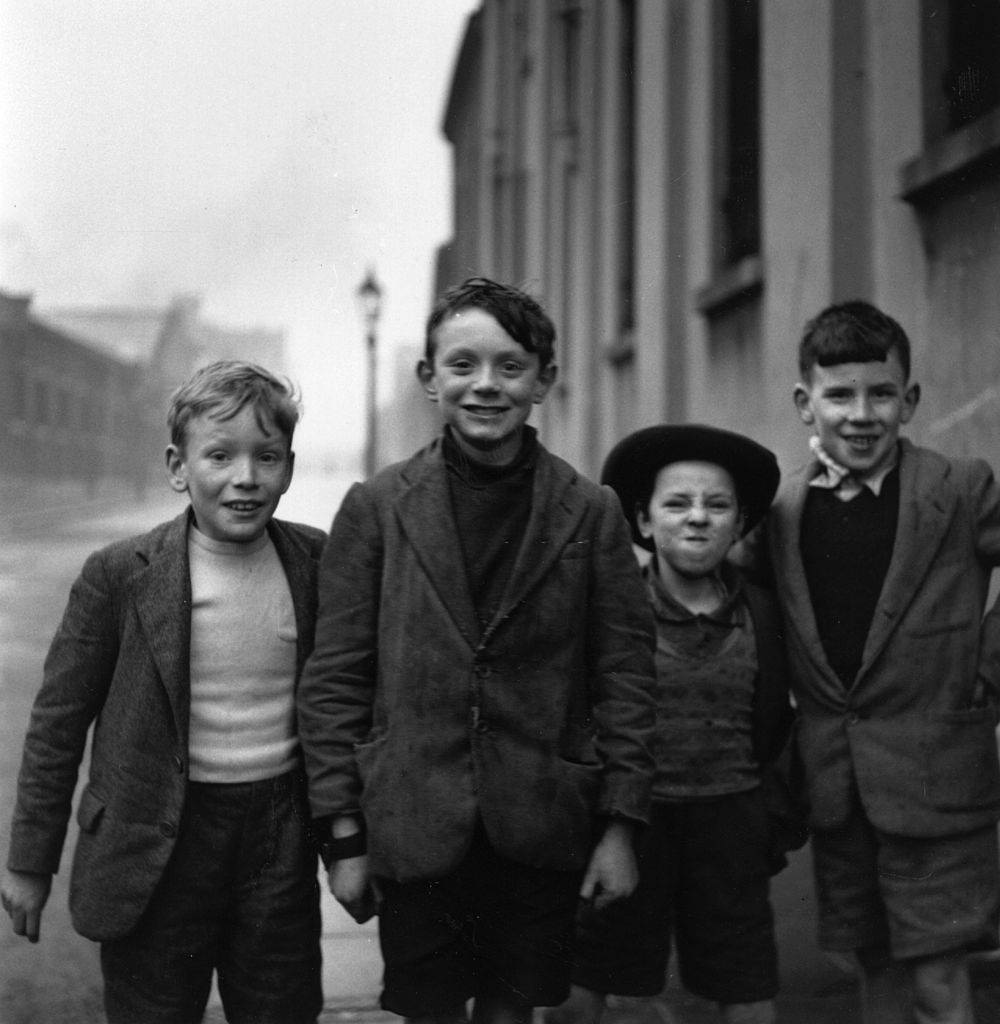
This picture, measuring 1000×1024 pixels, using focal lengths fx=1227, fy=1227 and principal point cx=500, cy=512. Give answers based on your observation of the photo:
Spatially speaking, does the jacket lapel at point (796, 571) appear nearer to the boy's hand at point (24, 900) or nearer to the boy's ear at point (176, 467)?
the boy's ear at point (176, 467)

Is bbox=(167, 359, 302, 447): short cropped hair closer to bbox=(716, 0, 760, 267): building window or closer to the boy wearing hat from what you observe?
the boy wearing hat

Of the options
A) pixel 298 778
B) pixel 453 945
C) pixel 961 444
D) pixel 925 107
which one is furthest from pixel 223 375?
pixel 925 107

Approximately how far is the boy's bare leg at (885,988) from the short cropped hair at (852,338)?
4.56ft

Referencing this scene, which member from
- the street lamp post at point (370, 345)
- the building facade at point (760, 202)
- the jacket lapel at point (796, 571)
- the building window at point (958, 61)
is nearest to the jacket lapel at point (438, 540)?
the jacket lapel at point (796, 571)

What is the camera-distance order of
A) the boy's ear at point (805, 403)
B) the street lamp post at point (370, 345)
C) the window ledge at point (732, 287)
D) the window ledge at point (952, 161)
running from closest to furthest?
the boy's ear at point (805, 403), the window ledge at point (952, 161), the window ledge at point (732, 287), the street lamp post at point (370, 345)

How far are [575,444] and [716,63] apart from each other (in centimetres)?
492

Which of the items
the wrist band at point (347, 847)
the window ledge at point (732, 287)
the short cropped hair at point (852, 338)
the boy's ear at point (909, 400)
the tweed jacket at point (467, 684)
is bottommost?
the wrist band at point (347, 847)

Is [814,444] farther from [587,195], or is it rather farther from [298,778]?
[587,195]

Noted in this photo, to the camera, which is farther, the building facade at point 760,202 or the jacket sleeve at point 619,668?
the building facade at point 760,202

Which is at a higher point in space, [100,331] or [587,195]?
[587,195]

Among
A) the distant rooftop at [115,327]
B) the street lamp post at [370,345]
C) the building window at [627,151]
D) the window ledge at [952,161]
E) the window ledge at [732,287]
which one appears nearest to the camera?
the window ledge at [952,161]

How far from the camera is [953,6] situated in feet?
15.5

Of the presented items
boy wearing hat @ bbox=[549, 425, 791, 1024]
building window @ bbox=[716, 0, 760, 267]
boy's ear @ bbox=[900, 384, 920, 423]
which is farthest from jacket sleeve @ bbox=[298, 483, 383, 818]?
building window @ bbox=[716, 0, 760, 267]

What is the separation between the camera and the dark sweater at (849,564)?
286 centimetres
